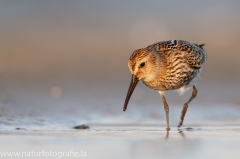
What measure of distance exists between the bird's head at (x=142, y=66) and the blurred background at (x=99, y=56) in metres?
0.81

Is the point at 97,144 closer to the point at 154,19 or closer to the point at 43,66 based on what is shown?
the point at 43,66

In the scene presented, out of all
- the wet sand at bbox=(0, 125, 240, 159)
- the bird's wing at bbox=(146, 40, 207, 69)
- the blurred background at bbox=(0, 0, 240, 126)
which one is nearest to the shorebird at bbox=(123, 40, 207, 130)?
the bird's wing at bbox=(146, 40, 207, 69)

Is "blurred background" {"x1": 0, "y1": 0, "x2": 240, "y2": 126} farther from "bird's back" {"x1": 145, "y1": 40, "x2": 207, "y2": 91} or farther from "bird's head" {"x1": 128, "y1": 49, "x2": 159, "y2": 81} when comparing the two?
"bird's head" {"x1": 128, "y1": 49, "x2": 159, "y2": 81}

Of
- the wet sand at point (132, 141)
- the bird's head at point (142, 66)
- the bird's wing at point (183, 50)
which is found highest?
the bird's wing at point (183, 50)

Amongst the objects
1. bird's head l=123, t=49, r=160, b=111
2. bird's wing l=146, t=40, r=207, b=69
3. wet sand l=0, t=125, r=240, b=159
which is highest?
bird's wing l=146, t=40, r=207, b=69

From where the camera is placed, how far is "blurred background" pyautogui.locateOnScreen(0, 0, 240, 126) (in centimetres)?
1052

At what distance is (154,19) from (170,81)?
9.39 metres

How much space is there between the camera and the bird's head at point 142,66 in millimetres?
8688

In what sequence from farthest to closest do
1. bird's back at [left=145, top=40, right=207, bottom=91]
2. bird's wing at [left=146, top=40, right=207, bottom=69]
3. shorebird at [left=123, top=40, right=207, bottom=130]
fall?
1. bird's wing at [left=146, top=40, right=207, bottom=69]
2. bird's back at [left=145, top=40, right=207, bottom=91]
3. shorebird at [left=123, top=40, right=207, bottom=130]

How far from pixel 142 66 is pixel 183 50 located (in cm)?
Answer: 107

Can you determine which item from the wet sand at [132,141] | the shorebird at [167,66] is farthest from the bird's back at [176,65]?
the wet sand at [132,141]

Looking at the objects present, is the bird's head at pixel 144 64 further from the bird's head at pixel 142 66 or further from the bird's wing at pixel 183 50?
the bird's wing at pixel 183 50

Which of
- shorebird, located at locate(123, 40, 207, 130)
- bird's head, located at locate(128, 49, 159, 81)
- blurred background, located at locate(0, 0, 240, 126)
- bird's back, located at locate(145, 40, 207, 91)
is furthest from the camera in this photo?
blurred background, located at locate(0, 0, 240, 126)

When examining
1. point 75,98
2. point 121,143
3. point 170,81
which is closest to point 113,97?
point 75,98
